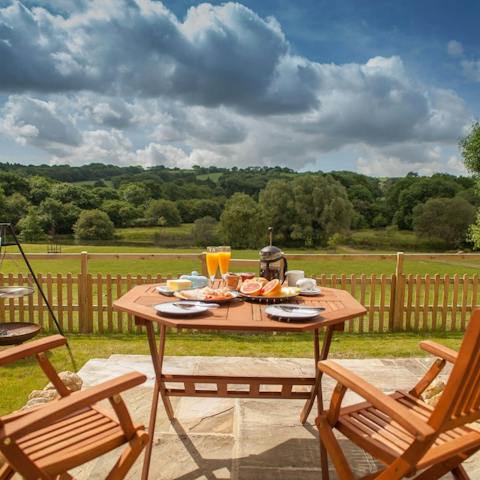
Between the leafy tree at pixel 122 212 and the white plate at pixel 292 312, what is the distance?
39492 millimetres

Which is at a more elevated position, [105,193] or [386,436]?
[105,193]

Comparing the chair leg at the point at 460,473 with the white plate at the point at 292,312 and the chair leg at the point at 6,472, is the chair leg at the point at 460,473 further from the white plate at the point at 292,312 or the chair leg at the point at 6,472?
the chair leg at the point at 6,472

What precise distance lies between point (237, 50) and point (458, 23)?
7.86 metres

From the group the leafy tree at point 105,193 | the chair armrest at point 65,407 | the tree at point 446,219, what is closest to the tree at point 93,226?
the leafy tree at point 105,193

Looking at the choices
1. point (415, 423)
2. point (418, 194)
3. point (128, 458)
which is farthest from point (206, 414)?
point (418, 194)

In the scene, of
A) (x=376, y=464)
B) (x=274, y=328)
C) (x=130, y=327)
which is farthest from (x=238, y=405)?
(x=130, y=327)

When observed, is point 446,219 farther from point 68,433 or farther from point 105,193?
point 68,433

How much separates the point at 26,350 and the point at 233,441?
4.69ft

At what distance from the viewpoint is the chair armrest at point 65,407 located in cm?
141

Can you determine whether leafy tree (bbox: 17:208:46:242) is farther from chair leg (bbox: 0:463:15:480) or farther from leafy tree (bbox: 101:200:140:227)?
chair leg (bbox: 0:463:15:480)

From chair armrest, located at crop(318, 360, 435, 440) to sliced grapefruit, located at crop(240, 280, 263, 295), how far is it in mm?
789

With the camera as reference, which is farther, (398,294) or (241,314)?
(398,294)

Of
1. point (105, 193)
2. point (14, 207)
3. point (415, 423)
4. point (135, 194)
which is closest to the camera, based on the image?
point (415, 423)

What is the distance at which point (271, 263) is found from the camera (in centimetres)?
295
